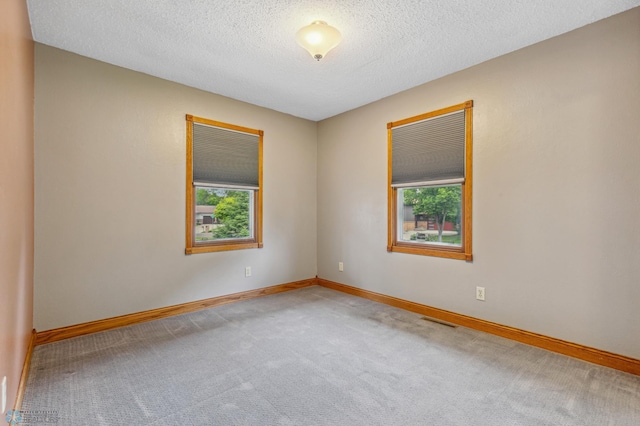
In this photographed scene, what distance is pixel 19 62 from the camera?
1829 mm

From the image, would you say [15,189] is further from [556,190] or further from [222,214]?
[556,190]

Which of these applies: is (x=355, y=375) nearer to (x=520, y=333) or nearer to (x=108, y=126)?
(x=520, y=333)

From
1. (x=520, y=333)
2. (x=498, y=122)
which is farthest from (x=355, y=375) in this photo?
(x=498, y=122)

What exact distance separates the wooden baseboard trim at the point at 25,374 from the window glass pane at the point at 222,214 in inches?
63.0

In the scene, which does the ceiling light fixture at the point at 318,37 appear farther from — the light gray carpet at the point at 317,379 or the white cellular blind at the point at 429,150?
the light gray carpet at the point at 317,379

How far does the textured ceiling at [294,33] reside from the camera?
2.14 meters

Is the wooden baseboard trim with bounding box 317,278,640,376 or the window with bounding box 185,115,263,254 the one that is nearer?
the wooden baseboard trim with bounding box 317,278,640,376

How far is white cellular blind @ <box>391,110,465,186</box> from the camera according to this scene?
3.12 meters

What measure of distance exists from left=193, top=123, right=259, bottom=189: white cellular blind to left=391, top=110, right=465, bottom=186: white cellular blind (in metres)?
1.83

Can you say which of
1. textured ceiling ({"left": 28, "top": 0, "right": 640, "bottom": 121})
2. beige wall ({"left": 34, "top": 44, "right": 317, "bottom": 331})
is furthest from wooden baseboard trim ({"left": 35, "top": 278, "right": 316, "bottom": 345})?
textured ceiling ({"left": 28, "top": 0, "right": 640, "bottom": 121})

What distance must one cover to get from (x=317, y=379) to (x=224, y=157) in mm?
2737

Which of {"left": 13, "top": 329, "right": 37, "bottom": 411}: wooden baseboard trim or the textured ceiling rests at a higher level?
the textured ceiling

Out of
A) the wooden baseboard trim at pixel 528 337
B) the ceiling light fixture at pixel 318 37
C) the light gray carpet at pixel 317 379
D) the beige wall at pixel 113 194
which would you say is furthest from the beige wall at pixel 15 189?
the wooden baseboard trim at pixel 528 337

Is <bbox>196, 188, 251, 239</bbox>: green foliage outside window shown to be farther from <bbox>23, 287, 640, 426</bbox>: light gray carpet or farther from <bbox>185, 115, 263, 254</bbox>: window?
<bbox>23, 287, 640, 426</bbox>: light gray carpet
